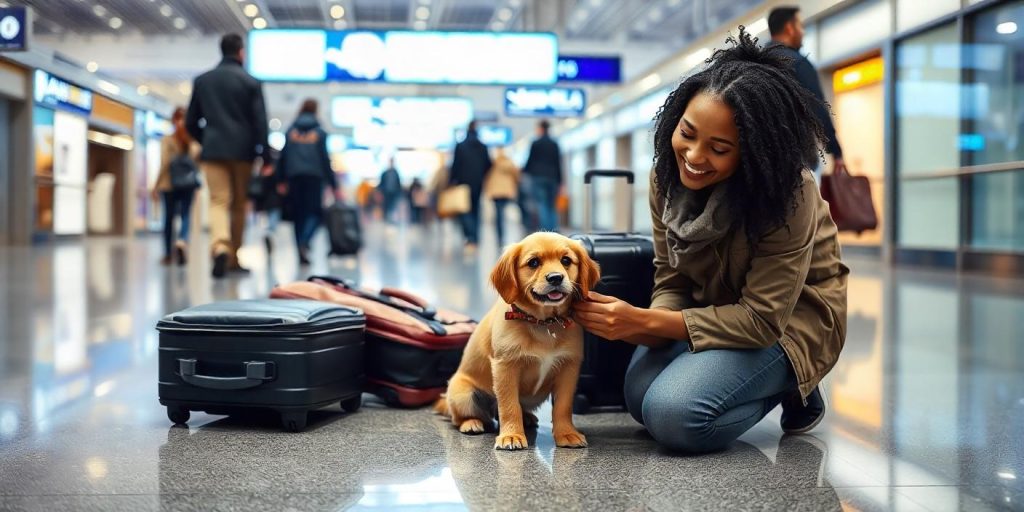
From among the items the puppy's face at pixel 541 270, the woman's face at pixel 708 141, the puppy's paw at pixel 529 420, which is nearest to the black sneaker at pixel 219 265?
the puppy's paw at pixel 529 420

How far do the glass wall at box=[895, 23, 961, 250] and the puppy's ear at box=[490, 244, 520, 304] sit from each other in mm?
10010

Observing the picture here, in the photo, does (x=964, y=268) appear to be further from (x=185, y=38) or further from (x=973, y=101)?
(x=185, y=38)

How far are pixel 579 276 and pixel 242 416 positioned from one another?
4.37ft

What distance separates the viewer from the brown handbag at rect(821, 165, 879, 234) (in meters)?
7.67

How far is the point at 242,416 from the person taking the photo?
349 centimetres

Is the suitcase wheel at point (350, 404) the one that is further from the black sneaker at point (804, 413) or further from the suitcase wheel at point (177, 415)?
the black sneaker at point (804, 413)

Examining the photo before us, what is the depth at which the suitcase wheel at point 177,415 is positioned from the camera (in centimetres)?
337

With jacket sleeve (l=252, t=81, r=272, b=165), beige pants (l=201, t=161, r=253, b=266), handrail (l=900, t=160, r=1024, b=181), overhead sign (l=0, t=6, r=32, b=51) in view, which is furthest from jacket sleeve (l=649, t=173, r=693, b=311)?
handrail (l=900, t=160, r=1024, b=181)

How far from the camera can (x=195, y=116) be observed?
30.4 ft

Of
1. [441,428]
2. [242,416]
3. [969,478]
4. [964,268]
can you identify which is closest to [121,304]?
[242,416]

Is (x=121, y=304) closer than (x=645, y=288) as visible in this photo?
No

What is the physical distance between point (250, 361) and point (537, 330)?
97 cm

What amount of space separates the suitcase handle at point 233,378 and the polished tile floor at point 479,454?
0.16 m

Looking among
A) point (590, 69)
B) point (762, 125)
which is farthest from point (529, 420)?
point (590, 69)
